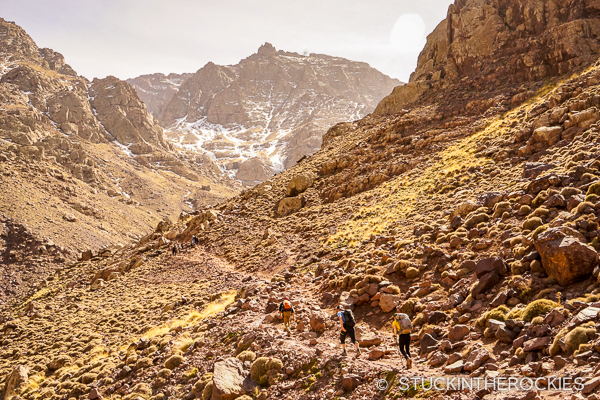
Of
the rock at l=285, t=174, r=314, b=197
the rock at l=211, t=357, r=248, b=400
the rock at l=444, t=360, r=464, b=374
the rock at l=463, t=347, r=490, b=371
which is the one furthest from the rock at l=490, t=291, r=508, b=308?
the rock at l=285, t=174, r=314, b=197

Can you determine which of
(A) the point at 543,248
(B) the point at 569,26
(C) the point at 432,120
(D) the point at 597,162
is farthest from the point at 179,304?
(B) the point at 569,26

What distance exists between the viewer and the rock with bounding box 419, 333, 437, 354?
8891 millimetres

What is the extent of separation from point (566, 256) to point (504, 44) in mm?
38611

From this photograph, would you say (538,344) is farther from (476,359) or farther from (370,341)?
(370,341)

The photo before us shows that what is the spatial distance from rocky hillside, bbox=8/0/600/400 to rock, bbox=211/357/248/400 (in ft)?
0.19

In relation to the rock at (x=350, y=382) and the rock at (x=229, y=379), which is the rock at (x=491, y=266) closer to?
the rock at (x=350, y=382)

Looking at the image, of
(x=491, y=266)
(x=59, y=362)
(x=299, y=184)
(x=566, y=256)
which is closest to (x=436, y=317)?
(x=491, y=266)

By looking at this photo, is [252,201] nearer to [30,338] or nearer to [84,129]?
[30,338]

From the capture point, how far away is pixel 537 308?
7.95 metres

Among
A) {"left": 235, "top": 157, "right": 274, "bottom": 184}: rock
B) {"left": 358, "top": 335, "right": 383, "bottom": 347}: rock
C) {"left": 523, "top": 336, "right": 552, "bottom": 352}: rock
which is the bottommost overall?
{"left": 358, "top": 335, "right": 383, "bottom": 347}: rock

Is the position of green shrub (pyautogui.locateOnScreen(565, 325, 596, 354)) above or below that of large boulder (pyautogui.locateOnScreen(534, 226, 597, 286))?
below

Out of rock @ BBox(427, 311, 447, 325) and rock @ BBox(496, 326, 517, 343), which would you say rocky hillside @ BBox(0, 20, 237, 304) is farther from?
rock @ BBox(496, 326, 517, 343)

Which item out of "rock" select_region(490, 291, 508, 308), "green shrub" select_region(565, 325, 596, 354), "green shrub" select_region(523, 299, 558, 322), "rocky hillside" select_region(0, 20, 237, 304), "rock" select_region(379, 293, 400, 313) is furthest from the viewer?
"rocky hillside" select_region(0, 20, 237, 304)

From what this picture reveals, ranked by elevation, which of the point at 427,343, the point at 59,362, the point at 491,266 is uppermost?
the point at 491,266
